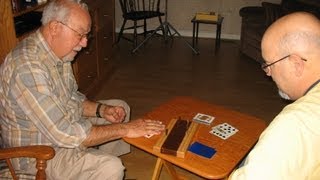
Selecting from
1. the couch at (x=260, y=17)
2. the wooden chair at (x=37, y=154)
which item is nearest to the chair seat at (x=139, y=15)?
the couch at (x=260, y=17)

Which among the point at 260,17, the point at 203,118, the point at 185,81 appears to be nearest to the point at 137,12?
the point at 185,81

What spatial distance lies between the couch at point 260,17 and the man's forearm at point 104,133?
2810 millimetres

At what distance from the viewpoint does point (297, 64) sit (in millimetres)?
1124

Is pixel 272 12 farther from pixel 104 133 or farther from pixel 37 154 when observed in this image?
pixel 37 154

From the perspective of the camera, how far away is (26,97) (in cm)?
156

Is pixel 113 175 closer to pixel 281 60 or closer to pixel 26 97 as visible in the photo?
pixel 26 97

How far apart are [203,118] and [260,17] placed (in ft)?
10.1

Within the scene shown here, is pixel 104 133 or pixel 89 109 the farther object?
pixel 89 109

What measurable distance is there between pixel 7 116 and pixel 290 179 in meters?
1.31

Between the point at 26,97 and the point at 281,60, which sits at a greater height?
the point at 281,60

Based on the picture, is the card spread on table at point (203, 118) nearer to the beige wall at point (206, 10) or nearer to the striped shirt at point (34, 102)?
the striped shirt at point (34, 102)

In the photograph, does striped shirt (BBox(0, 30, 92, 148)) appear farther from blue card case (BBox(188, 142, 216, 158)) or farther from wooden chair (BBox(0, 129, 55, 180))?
blue card case (BBox(188, 142, 216, 158))

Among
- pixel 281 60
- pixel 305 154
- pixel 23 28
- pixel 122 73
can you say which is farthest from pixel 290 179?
pixel 122 73

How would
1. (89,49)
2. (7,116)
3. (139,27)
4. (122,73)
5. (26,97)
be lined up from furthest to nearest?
(139,27) < (122,73) < (89,49) < (7,116) < (26,97)
